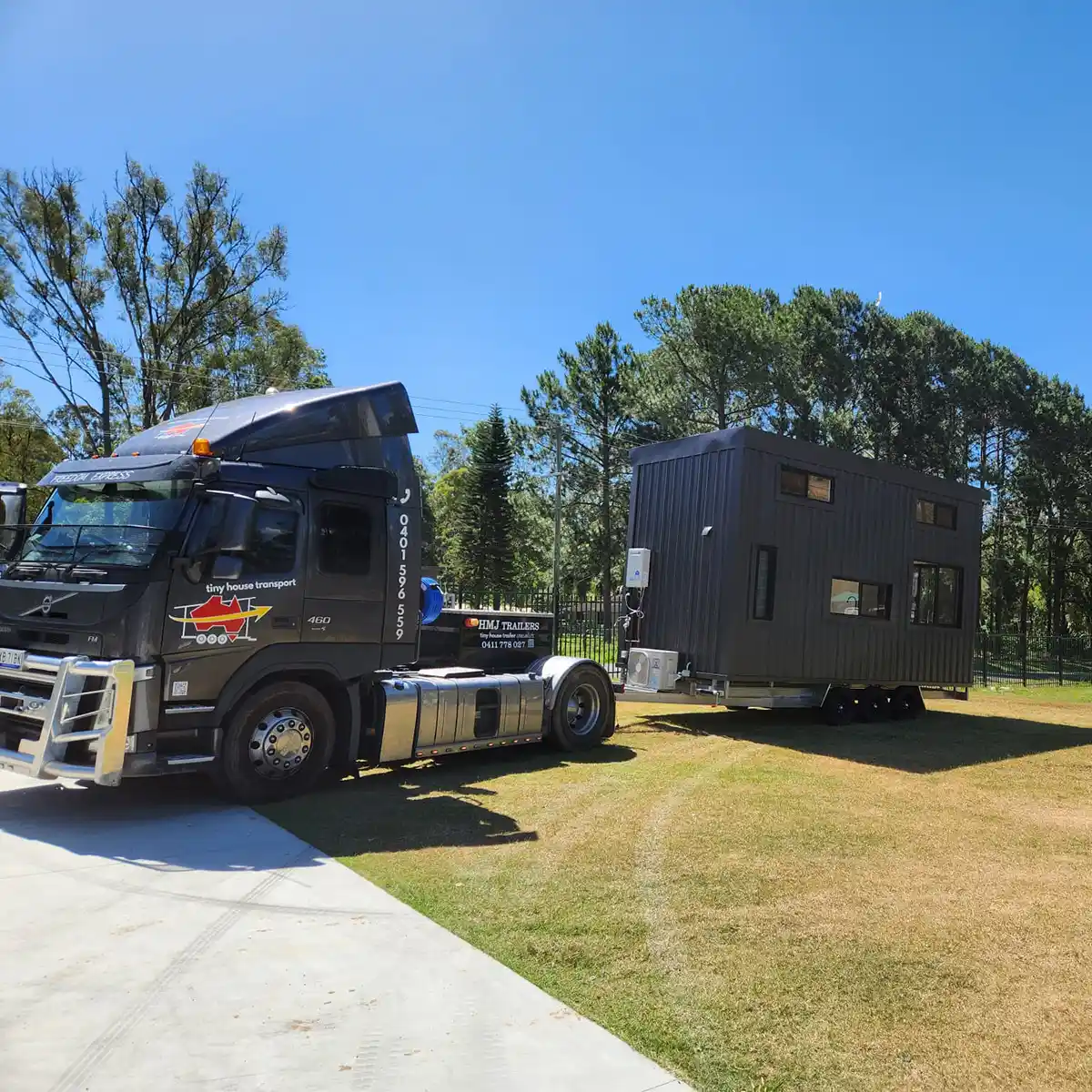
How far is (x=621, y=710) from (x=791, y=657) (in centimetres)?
325

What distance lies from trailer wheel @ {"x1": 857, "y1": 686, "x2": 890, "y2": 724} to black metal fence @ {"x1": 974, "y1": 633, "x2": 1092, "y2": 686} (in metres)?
12.4

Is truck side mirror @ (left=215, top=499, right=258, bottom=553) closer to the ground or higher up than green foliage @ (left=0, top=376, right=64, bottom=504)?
closer to the ground

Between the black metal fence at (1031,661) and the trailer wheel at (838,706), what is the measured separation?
1368 cm

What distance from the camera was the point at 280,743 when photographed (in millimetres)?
7027

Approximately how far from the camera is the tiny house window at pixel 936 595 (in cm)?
1405

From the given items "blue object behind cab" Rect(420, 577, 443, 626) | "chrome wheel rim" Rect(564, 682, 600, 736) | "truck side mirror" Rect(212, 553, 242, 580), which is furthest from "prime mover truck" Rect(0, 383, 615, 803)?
"chrome wheel rim" Rect(564, 682, 600, 736)

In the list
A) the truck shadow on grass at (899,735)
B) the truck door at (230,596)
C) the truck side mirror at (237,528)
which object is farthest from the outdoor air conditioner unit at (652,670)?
the truck side mirror at (237,528)

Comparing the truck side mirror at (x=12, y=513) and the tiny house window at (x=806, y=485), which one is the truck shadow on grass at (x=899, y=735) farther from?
the truck side mirror at (x=12, y=513)

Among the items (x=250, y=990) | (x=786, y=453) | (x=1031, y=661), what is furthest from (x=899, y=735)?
(x=1031, y=661)

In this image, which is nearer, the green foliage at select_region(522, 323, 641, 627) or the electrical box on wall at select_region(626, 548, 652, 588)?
the electrical box on wall at select_region(626, 548, 652, 588)

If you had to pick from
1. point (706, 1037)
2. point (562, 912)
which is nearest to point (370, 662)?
point (562, 912)

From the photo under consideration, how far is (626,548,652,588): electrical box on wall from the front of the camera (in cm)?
1264

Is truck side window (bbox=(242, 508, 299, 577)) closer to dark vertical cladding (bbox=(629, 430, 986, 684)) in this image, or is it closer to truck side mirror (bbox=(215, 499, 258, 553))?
truck side mirror (bbox=(215, 499, 258, 553))

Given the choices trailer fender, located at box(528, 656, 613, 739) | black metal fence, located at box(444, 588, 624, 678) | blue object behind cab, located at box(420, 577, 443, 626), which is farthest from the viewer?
black metal fence, located at box(444, 588, 624, 678)
